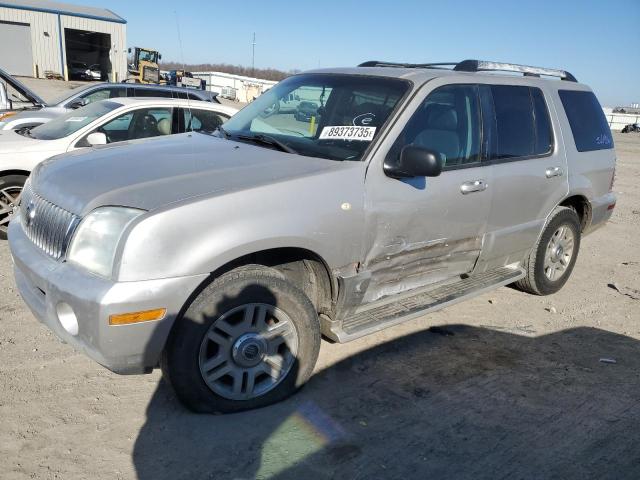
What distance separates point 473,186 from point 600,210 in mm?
2391

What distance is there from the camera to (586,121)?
5.25m

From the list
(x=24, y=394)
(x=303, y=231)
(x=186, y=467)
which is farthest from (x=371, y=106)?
(x=24, y=394)

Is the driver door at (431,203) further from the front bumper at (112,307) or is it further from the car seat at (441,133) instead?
the front bumper at (112,307)

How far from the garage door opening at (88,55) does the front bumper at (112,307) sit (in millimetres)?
45692

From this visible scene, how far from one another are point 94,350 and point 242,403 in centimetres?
88

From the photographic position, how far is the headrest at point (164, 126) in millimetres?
6816

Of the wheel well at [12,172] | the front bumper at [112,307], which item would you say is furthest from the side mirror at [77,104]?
the front bumper at [112,307]

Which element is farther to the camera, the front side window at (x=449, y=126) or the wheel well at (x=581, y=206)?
the wheel well at (x=581, y=206)

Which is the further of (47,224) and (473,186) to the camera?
(473,186)

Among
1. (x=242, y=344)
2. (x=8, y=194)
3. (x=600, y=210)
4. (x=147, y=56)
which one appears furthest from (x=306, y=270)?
(x=147, y=56)

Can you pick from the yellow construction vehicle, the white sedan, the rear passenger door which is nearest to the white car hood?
the white sedan

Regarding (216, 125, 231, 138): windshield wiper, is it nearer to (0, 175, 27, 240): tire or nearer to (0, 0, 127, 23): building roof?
(0, 175, 27, 240): tire

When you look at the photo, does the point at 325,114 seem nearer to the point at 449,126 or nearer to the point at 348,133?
the point at 348,133

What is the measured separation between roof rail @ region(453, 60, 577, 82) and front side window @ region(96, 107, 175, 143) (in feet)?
12.6
